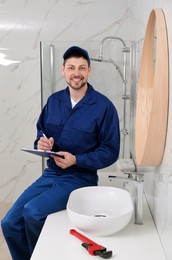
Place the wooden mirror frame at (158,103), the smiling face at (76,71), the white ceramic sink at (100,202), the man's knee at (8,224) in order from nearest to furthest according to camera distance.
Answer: the wooden mirror frame at (158,103), the white ceramic sink at (100,202), the man's knee at (8,224), the smiling face at (76,71)

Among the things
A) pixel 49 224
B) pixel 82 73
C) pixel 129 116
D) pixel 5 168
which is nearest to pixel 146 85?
pixel 82 73

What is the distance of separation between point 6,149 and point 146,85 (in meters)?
2.16

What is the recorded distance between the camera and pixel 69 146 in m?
1.89

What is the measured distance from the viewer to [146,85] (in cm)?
147

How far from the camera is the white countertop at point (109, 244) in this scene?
1125 mm

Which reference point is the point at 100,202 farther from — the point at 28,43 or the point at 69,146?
the point at 28,43

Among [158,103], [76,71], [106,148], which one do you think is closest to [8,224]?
[106,148]

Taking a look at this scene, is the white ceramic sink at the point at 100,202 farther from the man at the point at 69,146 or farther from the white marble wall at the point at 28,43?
the white marble wall at the point at 28,43

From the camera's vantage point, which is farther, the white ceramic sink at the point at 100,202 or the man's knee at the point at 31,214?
the man's knee at the point at 31,214

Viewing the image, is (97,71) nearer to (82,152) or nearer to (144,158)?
(82,152)

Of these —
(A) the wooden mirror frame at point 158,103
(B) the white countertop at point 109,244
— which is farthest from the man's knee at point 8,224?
(A) the wooden mirror frame at point 158,103

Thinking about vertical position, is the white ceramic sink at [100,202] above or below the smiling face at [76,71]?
below

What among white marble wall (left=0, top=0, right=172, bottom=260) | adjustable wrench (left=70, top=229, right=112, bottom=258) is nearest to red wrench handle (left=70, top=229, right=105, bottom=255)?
adjustable wrench (left=70, top=229, right=112, bottom=258)

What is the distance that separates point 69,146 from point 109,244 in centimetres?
77
